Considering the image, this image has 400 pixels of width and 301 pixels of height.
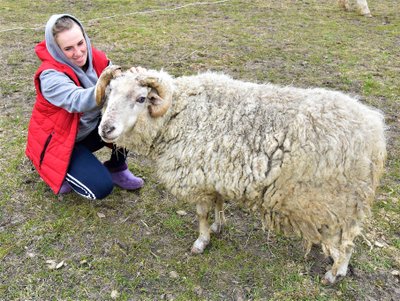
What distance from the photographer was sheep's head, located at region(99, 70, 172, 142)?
2617mm

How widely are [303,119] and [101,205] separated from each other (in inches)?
81.3

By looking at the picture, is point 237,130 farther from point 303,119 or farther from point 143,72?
point 143,72

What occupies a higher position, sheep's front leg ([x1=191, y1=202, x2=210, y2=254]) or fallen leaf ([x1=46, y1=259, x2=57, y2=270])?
sheep's front leg ([x1=191, y1=202, x2=210, y2=254])

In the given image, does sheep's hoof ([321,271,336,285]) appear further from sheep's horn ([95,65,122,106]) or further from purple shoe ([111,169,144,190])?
sheep's horn ([95,65,122,106])

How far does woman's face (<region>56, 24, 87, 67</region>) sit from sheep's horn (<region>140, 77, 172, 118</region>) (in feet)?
2.44

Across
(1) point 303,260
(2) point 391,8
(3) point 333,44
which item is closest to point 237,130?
(1) point 303,260

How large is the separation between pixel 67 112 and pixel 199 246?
4.92 ft

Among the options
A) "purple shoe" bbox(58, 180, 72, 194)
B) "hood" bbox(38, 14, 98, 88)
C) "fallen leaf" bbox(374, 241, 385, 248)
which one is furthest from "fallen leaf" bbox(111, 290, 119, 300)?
"fallen leaf" bbox(374, 241, 385, 248)

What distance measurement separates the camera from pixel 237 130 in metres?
2.70

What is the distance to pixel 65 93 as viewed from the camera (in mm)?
2953

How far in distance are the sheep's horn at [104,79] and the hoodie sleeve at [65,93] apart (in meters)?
0.09

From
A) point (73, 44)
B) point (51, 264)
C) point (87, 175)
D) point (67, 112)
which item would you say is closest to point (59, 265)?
point (51, 264)

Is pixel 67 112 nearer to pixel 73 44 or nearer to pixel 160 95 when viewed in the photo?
pixel 73 44

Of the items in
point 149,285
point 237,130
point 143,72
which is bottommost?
point 149,285
